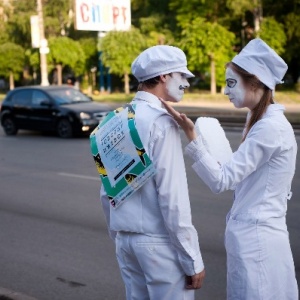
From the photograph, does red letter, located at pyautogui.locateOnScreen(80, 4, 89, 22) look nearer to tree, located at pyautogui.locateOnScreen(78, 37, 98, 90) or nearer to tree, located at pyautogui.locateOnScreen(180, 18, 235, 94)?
tree, located at pyautogui.locateOnScreen(180, 18, 235, 94)

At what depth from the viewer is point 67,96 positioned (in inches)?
743

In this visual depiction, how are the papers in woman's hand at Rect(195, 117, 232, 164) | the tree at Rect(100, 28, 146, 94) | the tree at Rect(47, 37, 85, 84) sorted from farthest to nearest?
the tree at Rect(47, 37, 85, 84) → the tree at Rect(100, 28, 146, 94) → the papers in woman's hand at Rect(195, 117, 232, 164)

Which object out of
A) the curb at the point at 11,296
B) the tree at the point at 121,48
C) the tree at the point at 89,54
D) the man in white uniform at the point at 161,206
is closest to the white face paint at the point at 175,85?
the man in white uniform at the point at 161,206

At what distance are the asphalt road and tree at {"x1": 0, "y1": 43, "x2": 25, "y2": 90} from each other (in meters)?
37.7

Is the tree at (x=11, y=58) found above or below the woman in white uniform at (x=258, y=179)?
below

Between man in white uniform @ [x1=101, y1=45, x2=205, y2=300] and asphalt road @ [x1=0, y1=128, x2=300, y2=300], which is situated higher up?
man in white uniform @ [x1=101, y1=45, x2=205, y2=300]

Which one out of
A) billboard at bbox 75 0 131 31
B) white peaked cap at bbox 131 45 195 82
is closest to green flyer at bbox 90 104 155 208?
white peaked cap at bbox 131 45 195 82

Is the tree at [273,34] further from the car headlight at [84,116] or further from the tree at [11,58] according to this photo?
the car headlight at [84,116]

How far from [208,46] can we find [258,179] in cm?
3488

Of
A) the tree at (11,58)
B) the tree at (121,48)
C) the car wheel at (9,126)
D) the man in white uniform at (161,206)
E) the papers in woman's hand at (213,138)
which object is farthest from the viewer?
the tree at (11,58)

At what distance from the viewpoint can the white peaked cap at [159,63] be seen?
2.89 m

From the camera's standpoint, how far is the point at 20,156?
14.3m

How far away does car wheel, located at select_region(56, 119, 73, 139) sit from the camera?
1780 centimetres

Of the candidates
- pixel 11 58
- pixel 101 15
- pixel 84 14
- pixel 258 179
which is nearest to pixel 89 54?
pixel 11 58
